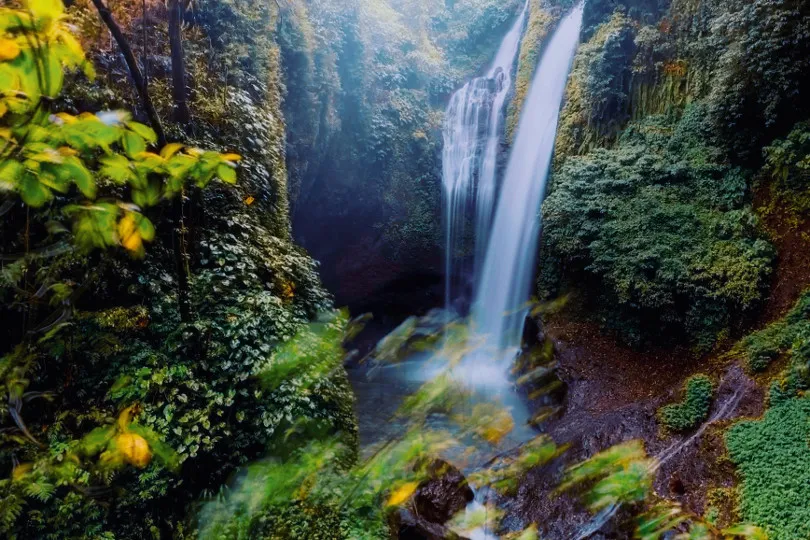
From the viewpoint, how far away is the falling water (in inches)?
429

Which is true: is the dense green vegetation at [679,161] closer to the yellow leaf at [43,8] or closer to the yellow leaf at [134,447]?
the yellow leaf at [134,447]

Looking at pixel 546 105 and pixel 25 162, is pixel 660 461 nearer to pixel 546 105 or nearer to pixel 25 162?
pixel 25 162

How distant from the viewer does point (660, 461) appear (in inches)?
206

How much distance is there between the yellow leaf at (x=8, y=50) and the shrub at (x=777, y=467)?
5509 millimetres

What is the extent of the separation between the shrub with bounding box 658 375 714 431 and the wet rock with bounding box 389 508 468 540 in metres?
3.18

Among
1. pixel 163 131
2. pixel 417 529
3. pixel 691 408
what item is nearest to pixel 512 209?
pixel 691 408

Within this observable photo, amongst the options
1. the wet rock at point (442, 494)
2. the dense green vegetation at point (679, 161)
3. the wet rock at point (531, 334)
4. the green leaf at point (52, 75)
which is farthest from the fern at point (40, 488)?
the wet rock at point (531, 334)

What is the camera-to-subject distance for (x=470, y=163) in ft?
43.4

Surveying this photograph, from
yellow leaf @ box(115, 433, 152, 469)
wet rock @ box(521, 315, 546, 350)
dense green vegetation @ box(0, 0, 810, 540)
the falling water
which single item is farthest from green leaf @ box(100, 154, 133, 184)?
the falling water

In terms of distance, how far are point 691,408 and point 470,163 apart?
9350mm

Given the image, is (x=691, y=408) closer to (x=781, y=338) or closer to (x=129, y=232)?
(x=781, y=338)

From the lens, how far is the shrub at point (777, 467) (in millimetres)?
3766

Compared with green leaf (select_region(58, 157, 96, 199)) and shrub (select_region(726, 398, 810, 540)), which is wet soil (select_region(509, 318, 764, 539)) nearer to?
shrub (select_region(726, 398, 810, 540))

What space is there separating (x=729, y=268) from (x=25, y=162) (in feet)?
25.0
